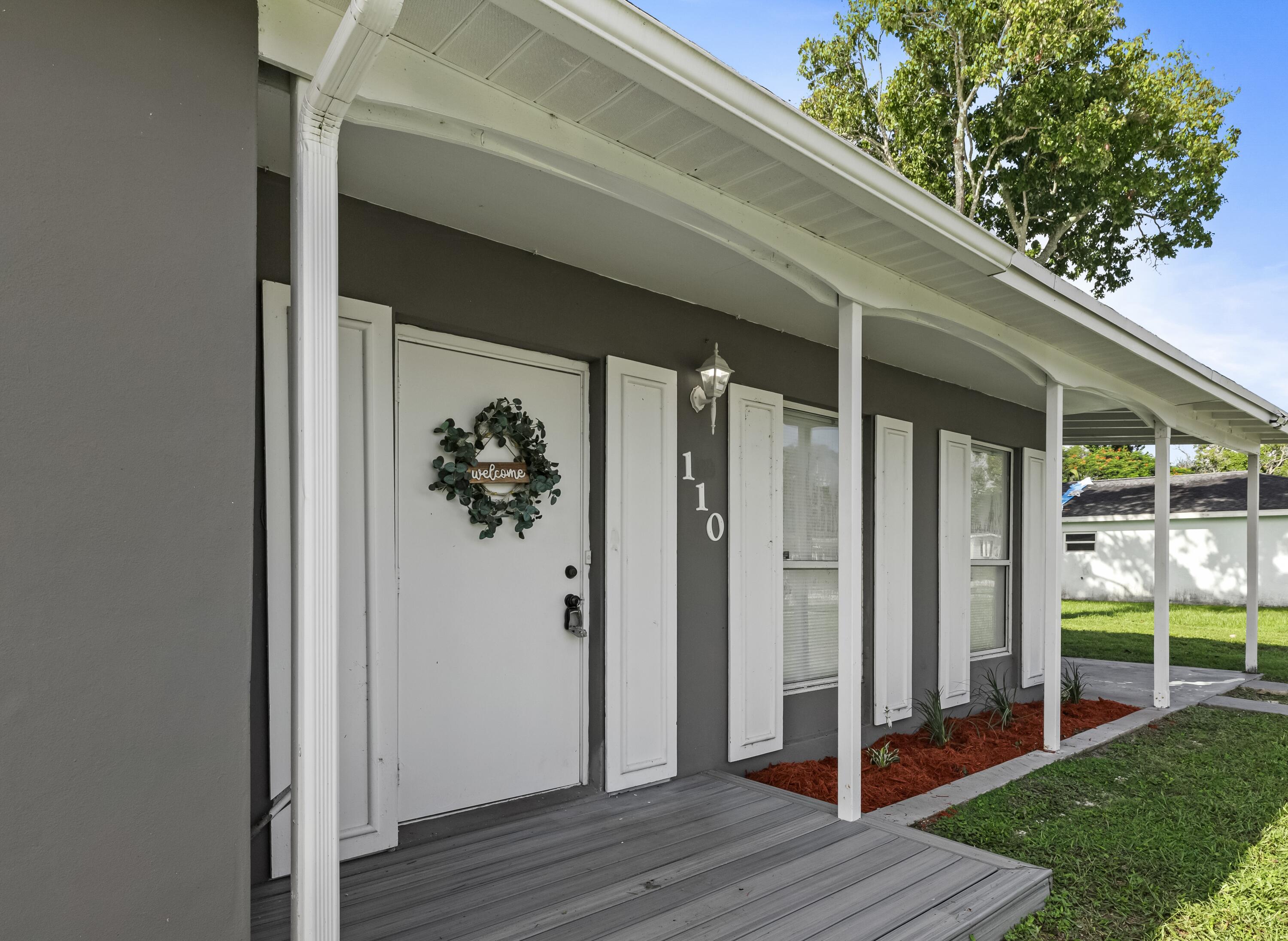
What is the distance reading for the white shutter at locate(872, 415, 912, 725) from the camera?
17.4 ft

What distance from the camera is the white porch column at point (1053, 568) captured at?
4.75 meters

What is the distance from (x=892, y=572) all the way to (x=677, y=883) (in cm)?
325

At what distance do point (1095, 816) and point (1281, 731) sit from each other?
3.03m

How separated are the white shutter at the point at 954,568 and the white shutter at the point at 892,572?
18.7 inches

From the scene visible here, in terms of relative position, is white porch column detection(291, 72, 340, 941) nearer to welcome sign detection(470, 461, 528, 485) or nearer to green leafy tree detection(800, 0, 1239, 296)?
welcome sign detection(470, 461, 528, 485)

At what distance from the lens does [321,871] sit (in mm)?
1705

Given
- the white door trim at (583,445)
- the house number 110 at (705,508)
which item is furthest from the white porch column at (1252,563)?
the white door trim at (583,445)

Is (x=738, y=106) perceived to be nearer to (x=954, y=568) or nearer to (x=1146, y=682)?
(x=954, y=568)

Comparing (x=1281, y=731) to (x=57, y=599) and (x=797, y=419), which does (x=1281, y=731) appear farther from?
(x=57, y=599)

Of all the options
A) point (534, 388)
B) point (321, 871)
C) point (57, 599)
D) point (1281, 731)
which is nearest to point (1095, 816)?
point (1281, 731)

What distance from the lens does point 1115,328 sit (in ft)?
14.8

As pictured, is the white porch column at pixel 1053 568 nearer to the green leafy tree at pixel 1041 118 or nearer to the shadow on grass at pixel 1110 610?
the green leafy tree at pixel 1041 118

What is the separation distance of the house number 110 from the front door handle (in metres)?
0.89

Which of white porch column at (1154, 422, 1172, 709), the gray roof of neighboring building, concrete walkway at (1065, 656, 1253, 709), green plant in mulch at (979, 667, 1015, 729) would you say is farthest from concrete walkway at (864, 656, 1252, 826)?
the gray roof of neighboring building
